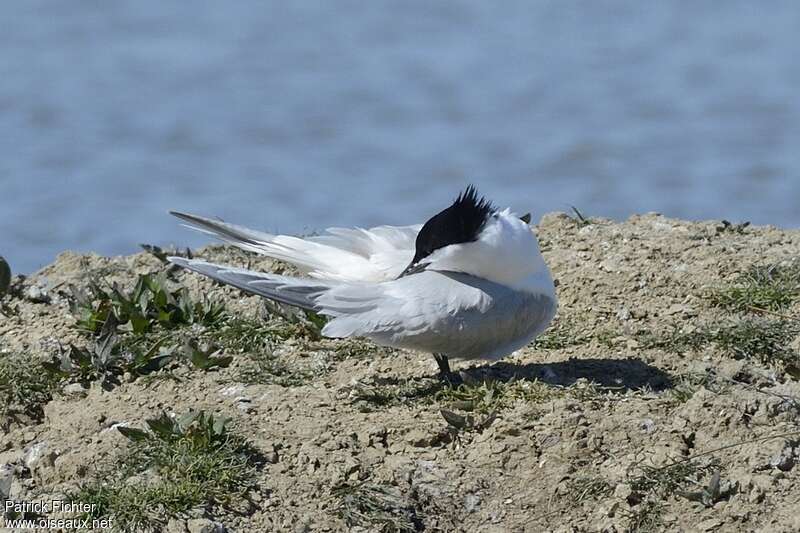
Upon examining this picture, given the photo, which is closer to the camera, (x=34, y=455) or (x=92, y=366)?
(x=34, y=455)

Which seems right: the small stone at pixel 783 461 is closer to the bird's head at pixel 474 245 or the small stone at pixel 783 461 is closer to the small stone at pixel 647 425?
the small stone at pixel 647 425

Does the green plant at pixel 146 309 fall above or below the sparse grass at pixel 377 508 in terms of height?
above

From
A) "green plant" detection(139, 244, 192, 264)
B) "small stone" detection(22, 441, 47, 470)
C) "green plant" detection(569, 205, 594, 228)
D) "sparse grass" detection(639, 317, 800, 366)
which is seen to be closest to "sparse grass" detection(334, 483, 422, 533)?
"small stone" detection(22, 441, 47, 470)

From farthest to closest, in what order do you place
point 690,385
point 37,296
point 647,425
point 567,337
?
1. point 37,296
2. point 567,337
3. point 690,385
4. point 647,425

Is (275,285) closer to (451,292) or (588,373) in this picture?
(451,292)

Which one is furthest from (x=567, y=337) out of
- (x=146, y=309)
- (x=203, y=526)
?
(x=203, y=526)

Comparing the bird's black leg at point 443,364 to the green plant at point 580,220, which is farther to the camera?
the green plant at point 580,220

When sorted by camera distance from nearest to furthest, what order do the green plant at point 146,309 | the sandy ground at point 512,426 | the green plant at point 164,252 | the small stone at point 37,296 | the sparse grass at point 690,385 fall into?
the sandy ground at point 512,426 < the sparse grass at point 690,385 < the green plant at point 146,309 < the small stone at point 37,296 < the green plant at point 164,252

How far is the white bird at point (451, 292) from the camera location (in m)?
4.91

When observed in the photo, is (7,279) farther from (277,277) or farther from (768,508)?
(768,508)

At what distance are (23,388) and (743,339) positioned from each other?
263 centimetres

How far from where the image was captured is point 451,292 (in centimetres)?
500

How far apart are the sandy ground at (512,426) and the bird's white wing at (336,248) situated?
280mm

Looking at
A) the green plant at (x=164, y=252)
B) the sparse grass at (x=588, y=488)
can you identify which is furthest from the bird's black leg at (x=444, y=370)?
the green plant at (x=164, y=252)
